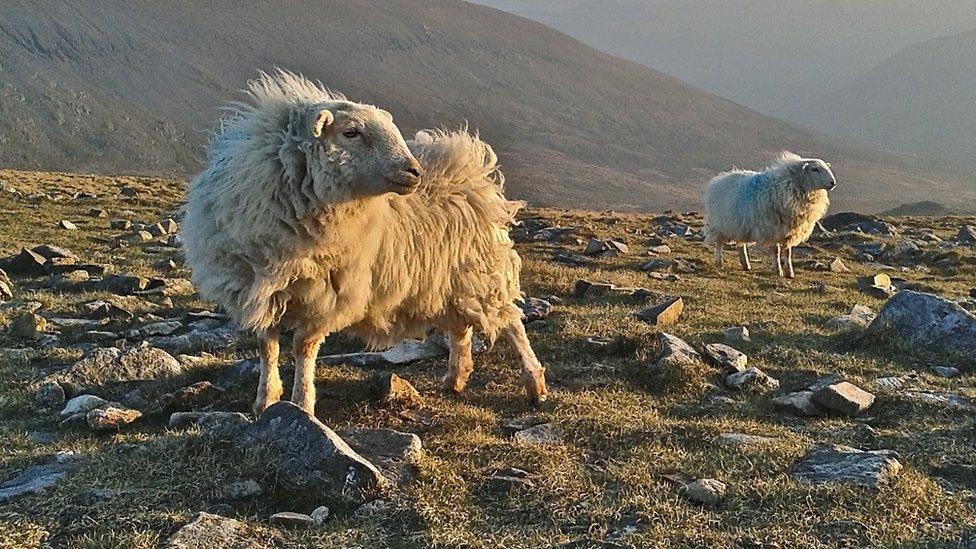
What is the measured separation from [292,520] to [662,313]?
719 centimetres

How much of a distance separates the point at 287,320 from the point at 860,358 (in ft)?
23.8

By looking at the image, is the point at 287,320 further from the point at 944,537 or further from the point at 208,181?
the point at 944,537

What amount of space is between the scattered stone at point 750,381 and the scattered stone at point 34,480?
21.6 feet

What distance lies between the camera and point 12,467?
5.48 meters

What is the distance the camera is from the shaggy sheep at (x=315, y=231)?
20.3 ft

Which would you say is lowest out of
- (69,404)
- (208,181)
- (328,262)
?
(69,404)

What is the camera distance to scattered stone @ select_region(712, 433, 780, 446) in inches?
249

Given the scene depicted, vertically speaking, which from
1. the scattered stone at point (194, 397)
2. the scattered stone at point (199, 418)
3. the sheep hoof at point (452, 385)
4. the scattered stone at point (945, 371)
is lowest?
the scattered stone at point (194, 397)

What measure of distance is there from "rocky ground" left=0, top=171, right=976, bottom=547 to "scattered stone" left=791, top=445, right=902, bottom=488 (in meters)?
0.02

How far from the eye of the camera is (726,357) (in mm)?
8828

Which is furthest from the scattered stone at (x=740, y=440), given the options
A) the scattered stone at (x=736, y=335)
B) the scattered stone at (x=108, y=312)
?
the scattered stone at (x=108, y=312)

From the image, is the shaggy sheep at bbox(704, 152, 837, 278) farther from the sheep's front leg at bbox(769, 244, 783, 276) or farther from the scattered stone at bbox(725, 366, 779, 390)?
the scattered stone at bbox(725, 366, 779, 390)

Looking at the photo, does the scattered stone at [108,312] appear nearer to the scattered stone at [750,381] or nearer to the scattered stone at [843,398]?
the scattered stone at [750,381]

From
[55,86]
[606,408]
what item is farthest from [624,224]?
[55,86]
